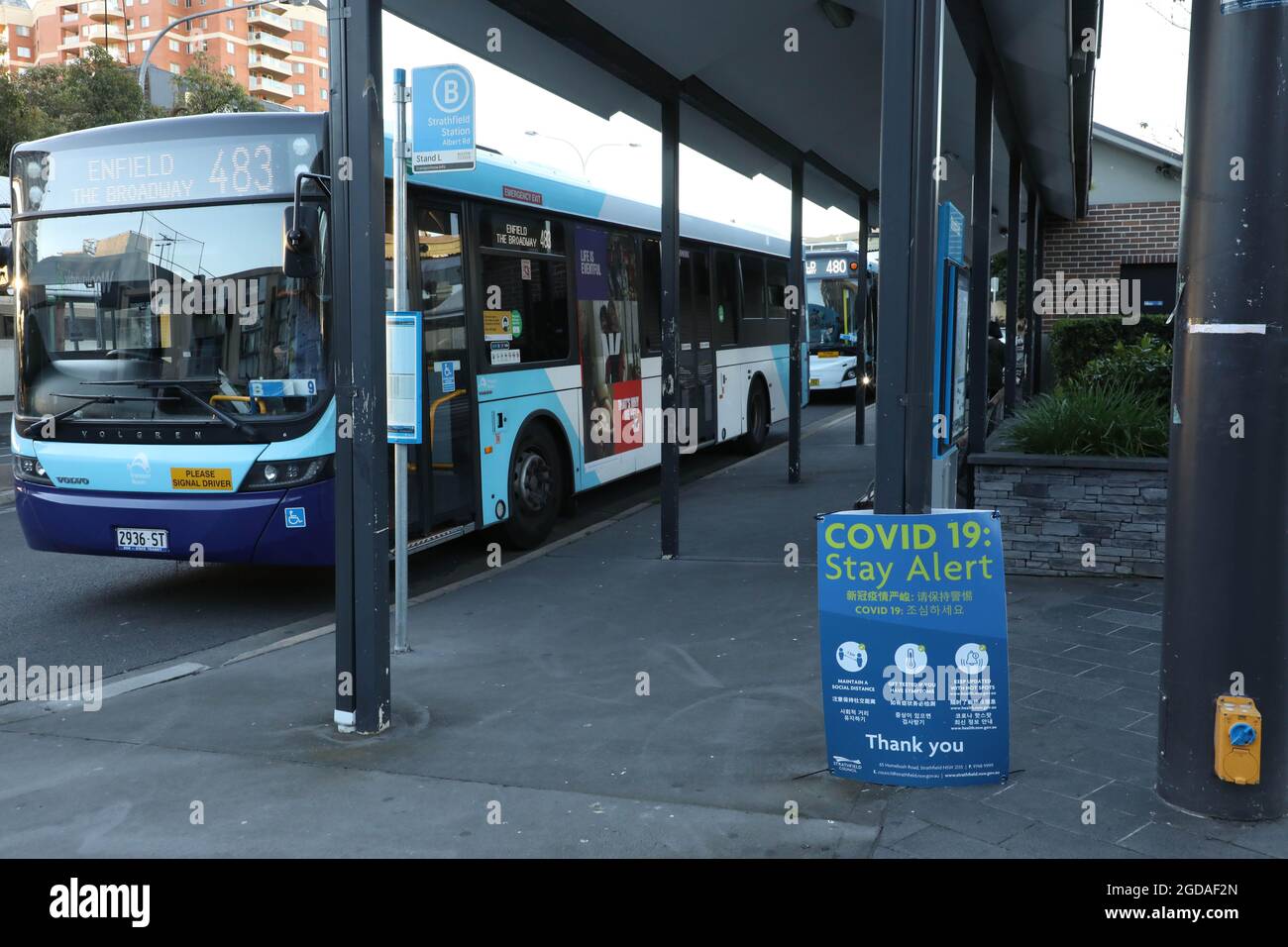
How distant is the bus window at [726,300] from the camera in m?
14.8

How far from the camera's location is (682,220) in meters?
13.6

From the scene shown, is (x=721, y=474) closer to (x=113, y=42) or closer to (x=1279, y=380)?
(x=1279, y=380)

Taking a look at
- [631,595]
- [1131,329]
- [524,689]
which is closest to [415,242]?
[631,595]

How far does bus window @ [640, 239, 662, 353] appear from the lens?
12316mm

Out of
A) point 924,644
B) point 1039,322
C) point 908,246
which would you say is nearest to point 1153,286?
point 1039,322

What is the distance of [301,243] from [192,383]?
1.19 m

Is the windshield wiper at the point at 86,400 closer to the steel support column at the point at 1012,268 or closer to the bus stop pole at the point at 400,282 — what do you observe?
the bus stop pole at the point at 400,282

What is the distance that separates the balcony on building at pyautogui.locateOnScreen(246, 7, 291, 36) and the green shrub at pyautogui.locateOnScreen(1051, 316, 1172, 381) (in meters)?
112

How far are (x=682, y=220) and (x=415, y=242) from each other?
592cm

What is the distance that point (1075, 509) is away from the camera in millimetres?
7949

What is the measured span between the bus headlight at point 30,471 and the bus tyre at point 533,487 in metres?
3.35

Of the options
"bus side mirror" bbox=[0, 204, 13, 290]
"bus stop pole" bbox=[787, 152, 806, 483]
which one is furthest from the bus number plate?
"bus stop pole" bbox=[787, 152, 806, 483]

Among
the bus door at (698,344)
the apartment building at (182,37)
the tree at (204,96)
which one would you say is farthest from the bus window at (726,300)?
the apartment building at (182,37)
